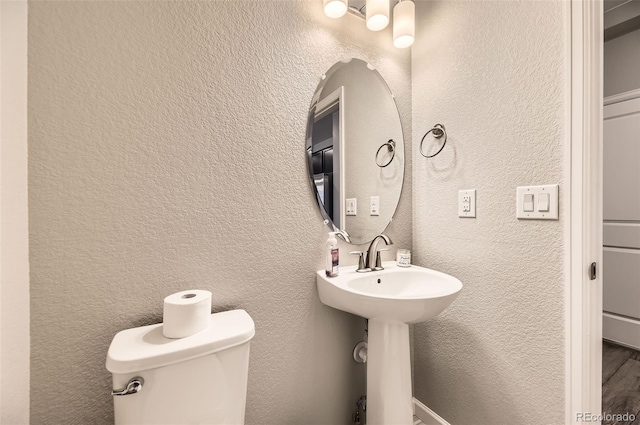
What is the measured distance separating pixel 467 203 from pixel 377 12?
91cm

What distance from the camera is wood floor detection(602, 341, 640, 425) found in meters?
1.42

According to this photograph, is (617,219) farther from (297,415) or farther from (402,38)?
(297,415)

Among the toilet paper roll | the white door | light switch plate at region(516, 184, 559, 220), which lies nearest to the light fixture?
light switch plate at region(516, 184, 559, 220)

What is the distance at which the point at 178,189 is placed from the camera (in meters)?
0.92

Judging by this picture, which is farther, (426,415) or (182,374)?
(426,415)

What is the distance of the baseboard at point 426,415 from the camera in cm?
130

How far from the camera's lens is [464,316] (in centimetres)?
121

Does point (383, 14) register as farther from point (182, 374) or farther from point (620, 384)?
point (620, 384)

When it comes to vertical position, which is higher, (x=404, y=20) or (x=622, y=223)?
(x=404, y=20)

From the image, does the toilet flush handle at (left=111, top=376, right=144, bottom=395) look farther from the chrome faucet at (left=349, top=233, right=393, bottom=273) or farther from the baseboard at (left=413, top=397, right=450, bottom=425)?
the baseboard at (left=413, top=397, right=450, bottom=425)

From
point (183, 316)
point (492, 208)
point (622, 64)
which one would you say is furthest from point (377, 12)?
point (622, 64)

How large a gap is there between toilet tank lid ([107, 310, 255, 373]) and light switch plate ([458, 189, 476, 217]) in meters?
0.98

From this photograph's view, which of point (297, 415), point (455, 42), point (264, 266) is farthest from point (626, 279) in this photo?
point (264, 266)

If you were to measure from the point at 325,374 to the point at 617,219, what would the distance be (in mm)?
2537
